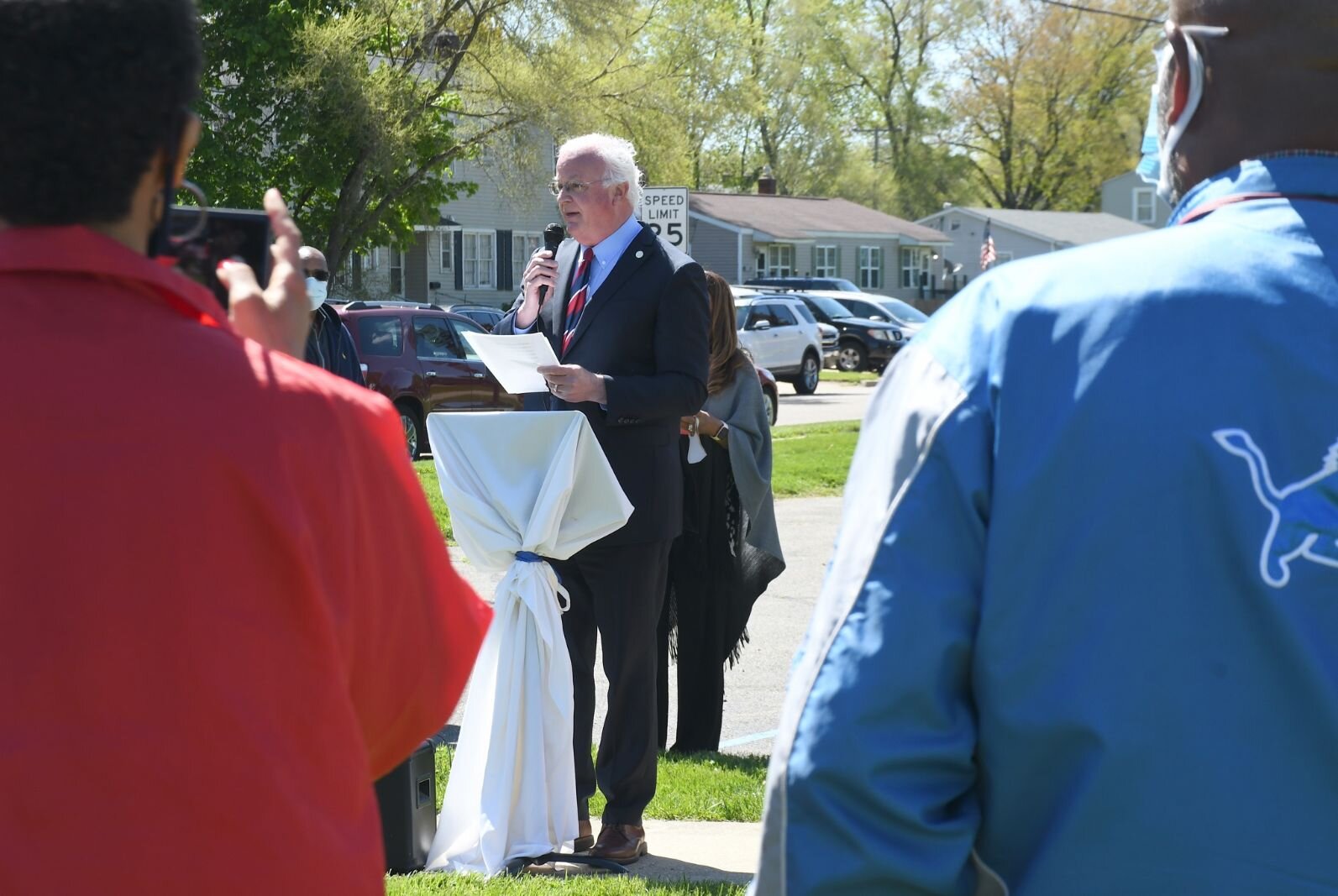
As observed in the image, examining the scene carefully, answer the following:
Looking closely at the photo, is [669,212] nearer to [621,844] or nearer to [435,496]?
[435,496]

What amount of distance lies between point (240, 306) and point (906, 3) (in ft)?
252

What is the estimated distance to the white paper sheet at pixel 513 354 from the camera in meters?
4.80

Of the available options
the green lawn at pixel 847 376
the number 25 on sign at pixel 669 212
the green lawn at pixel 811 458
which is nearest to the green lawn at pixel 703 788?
the number 25 on sign at pixel 669 212

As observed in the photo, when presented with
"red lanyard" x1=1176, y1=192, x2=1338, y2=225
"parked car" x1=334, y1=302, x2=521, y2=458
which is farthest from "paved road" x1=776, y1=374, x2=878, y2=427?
"red lanyard" x1=1176, y1=192, x2=1338, y2=225

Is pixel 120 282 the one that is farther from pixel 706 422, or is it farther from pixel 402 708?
pixel 706 422

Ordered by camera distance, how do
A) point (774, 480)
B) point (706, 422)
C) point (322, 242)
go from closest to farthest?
point (706, 422)
point (774, 480)
point (322, 242)

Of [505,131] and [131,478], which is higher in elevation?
[505,131]

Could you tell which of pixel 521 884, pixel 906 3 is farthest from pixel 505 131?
pixel 906 3

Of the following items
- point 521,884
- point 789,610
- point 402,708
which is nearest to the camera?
point 402,708

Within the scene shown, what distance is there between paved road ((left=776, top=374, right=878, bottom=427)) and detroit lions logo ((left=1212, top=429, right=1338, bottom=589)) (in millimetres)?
19428

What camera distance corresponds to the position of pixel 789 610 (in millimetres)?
9969

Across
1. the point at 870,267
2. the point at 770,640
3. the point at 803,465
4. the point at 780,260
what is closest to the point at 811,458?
the point at 803,465

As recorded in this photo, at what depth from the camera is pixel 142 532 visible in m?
1.56

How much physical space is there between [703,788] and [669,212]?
294 inches
